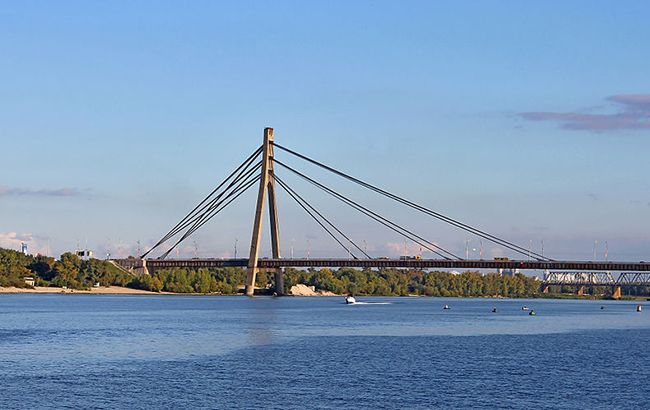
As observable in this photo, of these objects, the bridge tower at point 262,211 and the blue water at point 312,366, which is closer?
the blue water at point 312,366

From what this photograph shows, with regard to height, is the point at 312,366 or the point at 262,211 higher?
the point at 262,211

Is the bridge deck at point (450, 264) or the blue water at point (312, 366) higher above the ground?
the bridge deck at point (450, 264)

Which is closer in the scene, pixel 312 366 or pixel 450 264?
pixel 312 366

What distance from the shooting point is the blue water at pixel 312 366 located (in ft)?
174

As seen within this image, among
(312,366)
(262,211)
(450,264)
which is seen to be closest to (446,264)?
(450,264)

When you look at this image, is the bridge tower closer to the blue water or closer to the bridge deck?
the bridge deck

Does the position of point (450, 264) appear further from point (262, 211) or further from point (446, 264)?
point (262, 211)

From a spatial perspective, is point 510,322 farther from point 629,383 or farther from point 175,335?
point 629,383

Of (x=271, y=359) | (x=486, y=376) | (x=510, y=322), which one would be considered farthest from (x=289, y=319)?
(x=486, y=376)

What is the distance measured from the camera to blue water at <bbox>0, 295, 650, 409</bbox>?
5306cm

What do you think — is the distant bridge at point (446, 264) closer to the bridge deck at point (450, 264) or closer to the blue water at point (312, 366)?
the bridge deck at point (450, 264)

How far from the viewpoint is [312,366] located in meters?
66.8

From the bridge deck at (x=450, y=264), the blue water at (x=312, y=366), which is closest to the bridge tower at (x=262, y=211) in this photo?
the bridge deck at (x=450, y=264)

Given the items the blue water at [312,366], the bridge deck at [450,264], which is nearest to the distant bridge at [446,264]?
the bridge deck at [450,264]
